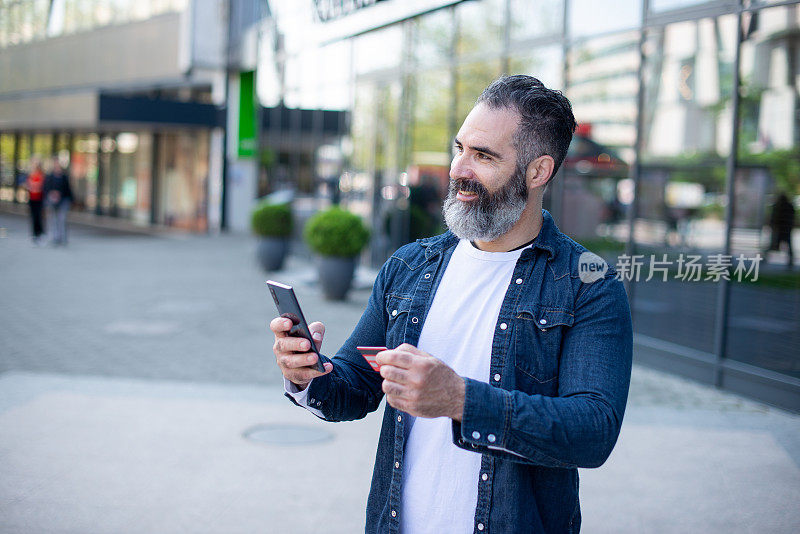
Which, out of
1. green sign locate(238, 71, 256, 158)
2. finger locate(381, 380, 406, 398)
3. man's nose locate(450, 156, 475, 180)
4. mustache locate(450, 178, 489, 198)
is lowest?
finger locate(381, 380, 406, 398)

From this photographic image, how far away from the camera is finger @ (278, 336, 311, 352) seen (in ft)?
7.04

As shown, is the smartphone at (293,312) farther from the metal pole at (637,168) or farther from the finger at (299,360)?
the metal pole at (637,168)

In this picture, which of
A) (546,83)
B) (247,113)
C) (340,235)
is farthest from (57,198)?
(546,83)

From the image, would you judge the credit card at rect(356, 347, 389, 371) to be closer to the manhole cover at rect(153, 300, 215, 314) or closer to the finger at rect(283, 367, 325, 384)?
the finger at rect(283, 367, 325, 384)

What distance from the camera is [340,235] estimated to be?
12586 mm

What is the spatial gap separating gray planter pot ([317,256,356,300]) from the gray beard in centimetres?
1043

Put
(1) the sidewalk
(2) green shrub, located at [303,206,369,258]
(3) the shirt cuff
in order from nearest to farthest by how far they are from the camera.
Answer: (3) the shirt cuff < (1) the sidewalk < (2) green shrub, located at [303,206,369,258]

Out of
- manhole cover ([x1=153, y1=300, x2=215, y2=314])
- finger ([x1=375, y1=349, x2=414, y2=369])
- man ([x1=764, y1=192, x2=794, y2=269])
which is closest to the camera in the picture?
finger ([x1=375, y1=349, x2=414, y2=369])

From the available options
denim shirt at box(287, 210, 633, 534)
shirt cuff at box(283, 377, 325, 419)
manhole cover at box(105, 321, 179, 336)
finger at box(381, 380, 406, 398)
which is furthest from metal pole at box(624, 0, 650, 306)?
finger at box(381, 380, 406, 398)

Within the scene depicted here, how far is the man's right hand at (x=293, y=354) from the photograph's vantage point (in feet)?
7.04

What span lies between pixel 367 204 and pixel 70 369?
9.32 meters

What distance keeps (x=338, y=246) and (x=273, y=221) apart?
3.54 meters

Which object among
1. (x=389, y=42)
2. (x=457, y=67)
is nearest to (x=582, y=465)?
(x=457, y=67)

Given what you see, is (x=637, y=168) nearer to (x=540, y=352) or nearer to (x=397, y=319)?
(x=397, y=319)
